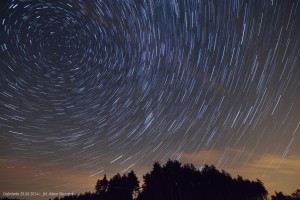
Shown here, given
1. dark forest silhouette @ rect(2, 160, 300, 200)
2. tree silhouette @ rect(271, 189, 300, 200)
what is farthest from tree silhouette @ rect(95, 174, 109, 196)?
tree silhouette @ rect(271, 189, 300, 200)

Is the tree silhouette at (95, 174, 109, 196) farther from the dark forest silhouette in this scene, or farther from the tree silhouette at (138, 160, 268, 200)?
the tree silhouette at (138, 160, 268, 200)

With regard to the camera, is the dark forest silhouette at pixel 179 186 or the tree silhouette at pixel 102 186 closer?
the dark forest silhouette at pixel 179 186

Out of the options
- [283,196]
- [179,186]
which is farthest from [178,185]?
[283,196]

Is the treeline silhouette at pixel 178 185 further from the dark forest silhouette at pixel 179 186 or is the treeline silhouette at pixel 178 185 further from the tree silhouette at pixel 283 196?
the tree silhouette at pixel 283 196

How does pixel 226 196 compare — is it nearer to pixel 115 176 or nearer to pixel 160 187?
pixel 160 187

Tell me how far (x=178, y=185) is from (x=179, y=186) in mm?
239

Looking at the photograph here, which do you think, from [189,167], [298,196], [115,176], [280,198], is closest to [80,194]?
[115,176]

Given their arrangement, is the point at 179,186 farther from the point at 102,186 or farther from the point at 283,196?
the point at 283,196

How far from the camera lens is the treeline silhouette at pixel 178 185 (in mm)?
40719

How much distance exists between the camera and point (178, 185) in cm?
4156

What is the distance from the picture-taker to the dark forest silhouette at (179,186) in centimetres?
4072

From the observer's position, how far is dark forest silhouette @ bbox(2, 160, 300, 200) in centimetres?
4072

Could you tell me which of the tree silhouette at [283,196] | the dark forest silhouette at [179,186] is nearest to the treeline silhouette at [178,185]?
the dark forest silhouette at [179,186]

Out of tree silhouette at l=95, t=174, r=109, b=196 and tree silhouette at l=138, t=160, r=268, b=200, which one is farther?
tree silhouette at l=95, t=174, r=109, b=196
